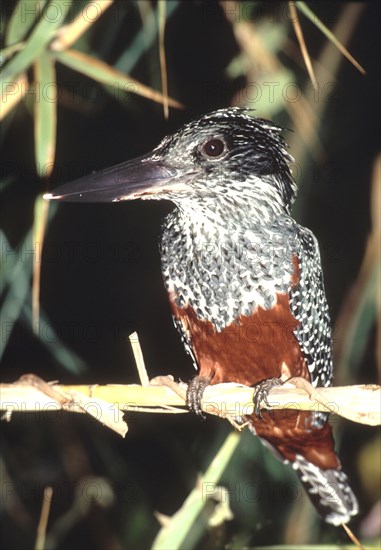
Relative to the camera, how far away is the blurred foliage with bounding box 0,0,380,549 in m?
2.95

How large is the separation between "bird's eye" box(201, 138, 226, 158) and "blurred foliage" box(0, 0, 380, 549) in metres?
0.67

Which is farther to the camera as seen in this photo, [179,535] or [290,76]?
[290,76]

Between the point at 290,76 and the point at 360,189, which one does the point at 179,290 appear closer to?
the point at 290,76

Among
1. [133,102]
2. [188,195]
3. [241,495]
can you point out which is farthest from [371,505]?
[133,102]

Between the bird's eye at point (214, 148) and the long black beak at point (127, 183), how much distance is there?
8 centimetres

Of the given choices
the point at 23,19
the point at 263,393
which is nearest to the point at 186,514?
the point at 263,393

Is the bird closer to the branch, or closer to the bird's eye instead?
the bird's eye

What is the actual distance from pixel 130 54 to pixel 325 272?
1.51 meters

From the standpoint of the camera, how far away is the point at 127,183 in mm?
2070

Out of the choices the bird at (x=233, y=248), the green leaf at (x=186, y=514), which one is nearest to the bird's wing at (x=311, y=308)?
the bird at (x=233, y=248)

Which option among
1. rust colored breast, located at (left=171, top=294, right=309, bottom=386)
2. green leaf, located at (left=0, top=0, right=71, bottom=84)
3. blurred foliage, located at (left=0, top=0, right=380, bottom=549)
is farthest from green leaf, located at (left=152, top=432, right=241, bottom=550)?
green leaf, located at (left=0, top=0, right=71, bottom=84)

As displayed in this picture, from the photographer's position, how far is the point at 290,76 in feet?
10.0

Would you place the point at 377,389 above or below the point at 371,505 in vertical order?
above

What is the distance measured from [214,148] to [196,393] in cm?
80
